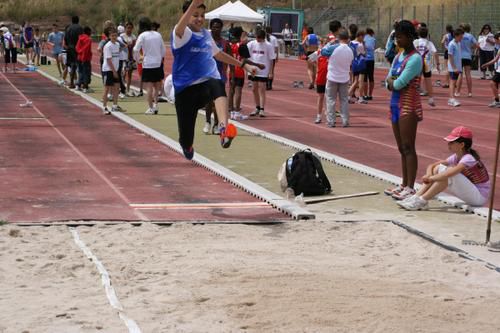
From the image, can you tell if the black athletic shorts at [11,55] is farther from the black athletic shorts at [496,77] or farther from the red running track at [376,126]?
the black athletic shorts at [496,77]

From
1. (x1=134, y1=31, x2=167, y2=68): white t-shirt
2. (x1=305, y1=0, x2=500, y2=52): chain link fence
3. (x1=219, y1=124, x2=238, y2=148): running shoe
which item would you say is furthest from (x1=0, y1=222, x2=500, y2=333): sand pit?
(x1=305, y1=0, x2=500, y2=52): chain link fence

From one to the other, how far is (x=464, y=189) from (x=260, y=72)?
1091 cm

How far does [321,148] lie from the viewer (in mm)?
16734

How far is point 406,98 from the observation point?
37.1ft

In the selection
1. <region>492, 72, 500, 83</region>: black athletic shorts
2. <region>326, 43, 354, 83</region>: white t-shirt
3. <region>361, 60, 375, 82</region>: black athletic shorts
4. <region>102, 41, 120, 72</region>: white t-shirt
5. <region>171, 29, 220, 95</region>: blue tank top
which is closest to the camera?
<region>171, 29, 220, 95</region>: blue tank top

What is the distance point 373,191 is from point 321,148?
4.88 metres

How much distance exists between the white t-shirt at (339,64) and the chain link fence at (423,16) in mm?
27324

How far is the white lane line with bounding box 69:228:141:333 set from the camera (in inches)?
247

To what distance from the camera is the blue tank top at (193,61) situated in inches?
428

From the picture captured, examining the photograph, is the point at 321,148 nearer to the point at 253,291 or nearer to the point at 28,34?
the point at 253,291

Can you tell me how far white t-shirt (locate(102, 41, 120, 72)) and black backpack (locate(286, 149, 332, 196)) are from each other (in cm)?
1137

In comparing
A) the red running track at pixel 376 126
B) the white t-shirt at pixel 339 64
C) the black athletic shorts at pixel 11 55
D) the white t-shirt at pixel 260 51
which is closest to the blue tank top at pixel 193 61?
the red running track at pixel 376 126

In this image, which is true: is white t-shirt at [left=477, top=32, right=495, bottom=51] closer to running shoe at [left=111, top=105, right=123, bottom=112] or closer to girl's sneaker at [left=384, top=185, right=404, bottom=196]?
running shoe at [left=111, top=105, right=123, bottom=112]

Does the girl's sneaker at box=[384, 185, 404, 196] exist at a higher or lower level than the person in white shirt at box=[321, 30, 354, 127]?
lower
